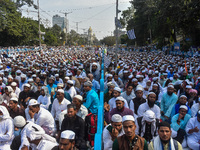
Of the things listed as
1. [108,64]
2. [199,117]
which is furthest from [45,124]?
[108,64]

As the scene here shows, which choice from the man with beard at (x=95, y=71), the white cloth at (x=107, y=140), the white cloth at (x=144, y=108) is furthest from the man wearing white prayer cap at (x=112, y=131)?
the man with beard at (x=95, y=71)

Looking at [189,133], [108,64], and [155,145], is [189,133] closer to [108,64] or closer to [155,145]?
[155,145]

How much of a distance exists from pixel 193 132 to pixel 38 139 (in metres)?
2.89

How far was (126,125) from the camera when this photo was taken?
288cm

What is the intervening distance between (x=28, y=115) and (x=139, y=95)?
8.52 ft

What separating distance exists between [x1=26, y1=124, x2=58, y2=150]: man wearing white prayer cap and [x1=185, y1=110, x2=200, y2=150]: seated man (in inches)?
103

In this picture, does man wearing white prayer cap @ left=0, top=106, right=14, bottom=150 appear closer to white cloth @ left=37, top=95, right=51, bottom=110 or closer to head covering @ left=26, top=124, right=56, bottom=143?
head covering @ left=26, top=124, right=56, bottom=143

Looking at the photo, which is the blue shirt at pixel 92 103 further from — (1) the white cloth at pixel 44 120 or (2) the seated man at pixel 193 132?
(2) the seated man at pixel 193 132

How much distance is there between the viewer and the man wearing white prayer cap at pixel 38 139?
3.07m

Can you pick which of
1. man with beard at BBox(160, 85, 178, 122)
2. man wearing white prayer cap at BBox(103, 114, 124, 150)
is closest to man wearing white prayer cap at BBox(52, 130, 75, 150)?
man wearing white prayer cap at BBox(103, 114, 124, 150)

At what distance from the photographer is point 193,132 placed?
4090 millimetres

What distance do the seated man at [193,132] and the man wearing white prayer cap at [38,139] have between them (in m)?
2.60

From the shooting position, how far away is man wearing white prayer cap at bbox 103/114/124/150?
3330mm

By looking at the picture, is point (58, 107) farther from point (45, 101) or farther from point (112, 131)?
point (112, 131)
